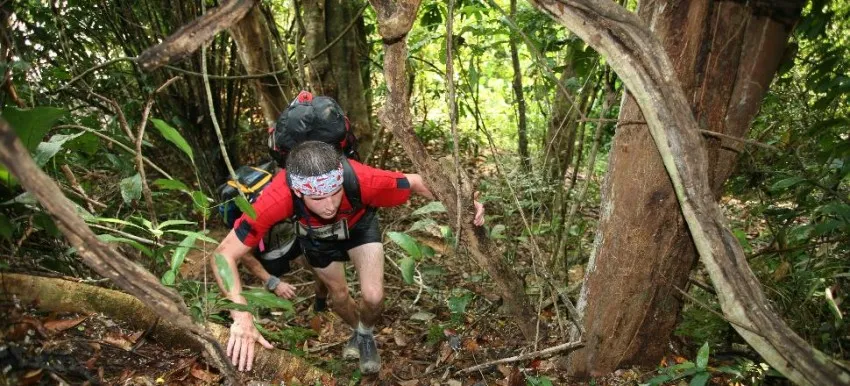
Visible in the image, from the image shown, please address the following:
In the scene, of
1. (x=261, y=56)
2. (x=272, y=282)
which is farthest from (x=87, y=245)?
(x=261, y=56)

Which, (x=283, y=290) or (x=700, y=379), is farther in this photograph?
(x=283, y=290)

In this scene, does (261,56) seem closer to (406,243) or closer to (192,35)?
(406,243)

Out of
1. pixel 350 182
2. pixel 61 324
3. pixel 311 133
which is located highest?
pixel 311 133

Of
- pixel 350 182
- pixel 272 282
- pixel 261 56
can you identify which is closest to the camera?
pixel 350 182

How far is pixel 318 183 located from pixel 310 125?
18.3 inches

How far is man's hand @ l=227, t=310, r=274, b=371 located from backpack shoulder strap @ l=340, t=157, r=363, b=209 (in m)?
0.95

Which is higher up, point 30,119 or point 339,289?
point 30,119

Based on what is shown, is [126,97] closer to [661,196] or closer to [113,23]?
[113,23]

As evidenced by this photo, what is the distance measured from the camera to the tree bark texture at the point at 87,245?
1.20m

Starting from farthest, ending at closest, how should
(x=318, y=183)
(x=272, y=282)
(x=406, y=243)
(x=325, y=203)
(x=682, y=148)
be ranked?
(x=272, y=282) → (x=325, y=203) → (x=318, y=183) → (x=406, y=243) → (x=682, y=148)

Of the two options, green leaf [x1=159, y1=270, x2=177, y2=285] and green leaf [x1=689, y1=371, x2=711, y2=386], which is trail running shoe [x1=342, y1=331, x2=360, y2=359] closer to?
green leaf [x1=159, y1=270, x2=177, y2=285]

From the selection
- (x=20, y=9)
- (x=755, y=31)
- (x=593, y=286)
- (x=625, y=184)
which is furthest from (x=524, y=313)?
(x=20, y=9)

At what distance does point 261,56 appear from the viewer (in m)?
5.08

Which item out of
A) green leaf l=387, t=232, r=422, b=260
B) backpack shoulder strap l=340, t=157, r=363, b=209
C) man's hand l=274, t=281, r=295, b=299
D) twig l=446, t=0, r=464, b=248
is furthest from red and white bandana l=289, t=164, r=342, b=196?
man's hand l=274, t=281, r=295, b=299
